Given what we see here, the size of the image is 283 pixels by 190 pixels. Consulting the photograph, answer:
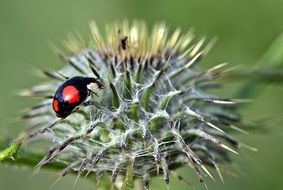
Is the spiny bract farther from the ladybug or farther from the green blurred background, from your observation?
the green blurred background

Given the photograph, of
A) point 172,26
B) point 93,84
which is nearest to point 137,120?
point 93,84

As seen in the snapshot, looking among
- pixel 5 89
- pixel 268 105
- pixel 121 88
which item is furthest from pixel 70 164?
pixel 5 89

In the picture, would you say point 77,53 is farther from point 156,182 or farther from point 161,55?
point 156,182

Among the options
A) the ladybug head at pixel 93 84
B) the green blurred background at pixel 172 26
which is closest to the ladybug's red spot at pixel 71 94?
the ladybug head at pixel 93 84

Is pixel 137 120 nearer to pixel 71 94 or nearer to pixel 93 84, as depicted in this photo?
pixel 93 84

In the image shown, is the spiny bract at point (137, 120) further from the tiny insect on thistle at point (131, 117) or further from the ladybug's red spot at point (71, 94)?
the ladybug's red spot at point (71, 94)

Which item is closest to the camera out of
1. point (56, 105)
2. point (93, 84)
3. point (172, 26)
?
point (56, 105)

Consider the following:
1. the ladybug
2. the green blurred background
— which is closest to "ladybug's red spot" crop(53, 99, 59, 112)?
the ladybug
